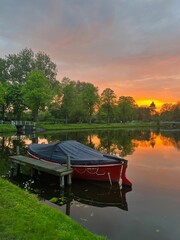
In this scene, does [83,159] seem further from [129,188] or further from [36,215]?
[36,215]

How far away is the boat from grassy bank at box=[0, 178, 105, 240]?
4976mm

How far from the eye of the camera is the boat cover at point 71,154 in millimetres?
13469

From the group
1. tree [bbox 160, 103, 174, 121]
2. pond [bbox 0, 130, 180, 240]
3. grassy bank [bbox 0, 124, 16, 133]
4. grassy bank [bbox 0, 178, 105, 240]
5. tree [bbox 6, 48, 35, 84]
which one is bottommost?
pond [bbox 0, 130, 180, 240]

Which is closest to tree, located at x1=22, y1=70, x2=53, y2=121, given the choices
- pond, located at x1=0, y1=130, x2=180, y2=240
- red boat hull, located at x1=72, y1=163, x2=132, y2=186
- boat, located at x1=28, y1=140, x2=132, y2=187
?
pond, located at x1=0, y1=130, x2=180, y2=240

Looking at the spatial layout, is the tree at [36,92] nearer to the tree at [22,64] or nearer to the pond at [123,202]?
the tree at [22,64]

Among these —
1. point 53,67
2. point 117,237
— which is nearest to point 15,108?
point 53,67

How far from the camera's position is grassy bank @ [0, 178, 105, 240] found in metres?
6.00

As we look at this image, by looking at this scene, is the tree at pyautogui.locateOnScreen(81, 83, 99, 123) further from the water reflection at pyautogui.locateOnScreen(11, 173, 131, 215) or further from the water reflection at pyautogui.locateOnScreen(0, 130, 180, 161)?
the water reflection at pyautogui.locateOnScreen(11, 173, 131, 215)

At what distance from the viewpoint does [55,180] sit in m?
14.2

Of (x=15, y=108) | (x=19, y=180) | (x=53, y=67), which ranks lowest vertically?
(x=19, y=180)

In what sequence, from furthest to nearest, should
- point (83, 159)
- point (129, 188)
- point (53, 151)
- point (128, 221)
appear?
point (53, 151) → point (83, 159) → point (129, 188) → point (128, 221)

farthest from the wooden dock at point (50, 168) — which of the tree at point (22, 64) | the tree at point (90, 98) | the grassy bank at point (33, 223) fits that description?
the tree at point (22, 64)

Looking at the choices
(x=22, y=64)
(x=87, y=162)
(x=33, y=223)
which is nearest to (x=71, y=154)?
(x=87, y=162)

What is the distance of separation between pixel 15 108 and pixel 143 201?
196ft
